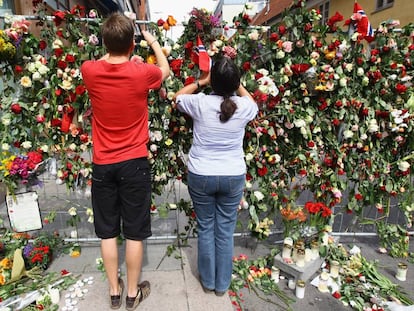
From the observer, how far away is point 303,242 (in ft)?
8.54

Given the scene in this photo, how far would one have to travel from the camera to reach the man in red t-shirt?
66.4 inches

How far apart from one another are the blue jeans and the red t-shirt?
1.48 feet

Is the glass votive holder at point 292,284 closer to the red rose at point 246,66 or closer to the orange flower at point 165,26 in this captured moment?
the red rose at point 246,66

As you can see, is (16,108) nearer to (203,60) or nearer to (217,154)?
(203,60)

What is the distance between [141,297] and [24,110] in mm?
1643

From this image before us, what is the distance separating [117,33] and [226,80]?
0.65 m

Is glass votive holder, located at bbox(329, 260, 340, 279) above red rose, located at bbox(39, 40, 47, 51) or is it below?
below

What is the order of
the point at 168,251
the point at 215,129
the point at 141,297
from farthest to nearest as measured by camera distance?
the point at 168,251 → the point at 141,297 → the point at 215,129

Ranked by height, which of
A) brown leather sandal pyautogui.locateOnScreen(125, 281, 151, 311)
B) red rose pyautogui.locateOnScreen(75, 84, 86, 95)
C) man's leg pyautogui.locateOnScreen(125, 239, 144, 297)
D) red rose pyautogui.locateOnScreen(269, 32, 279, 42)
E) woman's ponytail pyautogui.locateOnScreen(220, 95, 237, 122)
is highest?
red rose pyautogui.locateOnScreen(269, 32, 279, 42)

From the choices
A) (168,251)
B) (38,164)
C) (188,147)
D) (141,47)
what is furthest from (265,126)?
(38,164)

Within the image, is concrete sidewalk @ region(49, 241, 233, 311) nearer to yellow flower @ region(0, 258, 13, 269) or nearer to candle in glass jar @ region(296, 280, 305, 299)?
yellow flower @ region(0, 258, 13, 269)

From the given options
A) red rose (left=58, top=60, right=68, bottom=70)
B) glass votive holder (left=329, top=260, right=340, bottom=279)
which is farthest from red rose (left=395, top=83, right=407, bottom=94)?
red rose (left=58, top=60, right=68, bottom=70)

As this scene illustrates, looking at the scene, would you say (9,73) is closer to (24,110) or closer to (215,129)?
(24,110)

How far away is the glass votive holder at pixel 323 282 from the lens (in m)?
2.44
